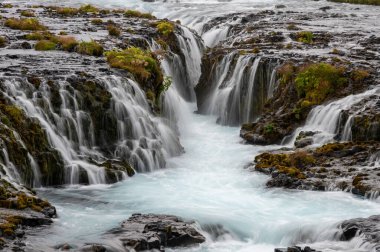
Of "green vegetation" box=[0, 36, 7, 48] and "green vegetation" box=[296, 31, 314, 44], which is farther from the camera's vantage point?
"green vegetation" box=[296, 31, 314, 44]

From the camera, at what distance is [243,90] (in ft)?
118

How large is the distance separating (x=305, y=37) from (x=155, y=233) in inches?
1087

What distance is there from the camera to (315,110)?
100 ft

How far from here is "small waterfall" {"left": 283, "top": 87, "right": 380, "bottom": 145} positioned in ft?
92.6

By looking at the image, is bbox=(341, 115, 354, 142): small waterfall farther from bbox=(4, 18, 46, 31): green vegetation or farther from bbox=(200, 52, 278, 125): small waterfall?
bbox=(4, 18, 46, 31): green vegetation

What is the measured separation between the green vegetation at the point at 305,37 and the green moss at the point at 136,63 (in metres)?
13.2

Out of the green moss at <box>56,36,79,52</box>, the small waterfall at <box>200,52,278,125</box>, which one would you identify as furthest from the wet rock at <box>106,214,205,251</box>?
the green moss at <box>56,36,79,52</box>

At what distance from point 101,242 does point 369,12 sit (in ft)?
162

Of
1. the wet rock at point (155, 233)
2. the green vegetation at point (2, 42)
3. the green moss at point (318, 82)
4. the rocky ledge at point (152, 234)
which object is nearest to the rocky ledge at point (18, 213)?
the rocky ledge at point (152, 234)

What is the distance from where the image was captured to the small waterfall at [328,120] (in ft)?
92.6

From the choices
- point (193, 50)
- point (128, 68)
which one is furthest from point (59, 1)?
point (128, 68)

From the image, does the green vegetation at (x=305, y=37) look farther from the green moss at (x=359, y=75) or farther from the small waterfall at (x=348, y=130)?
the small waterfall at (x=348, y=130)

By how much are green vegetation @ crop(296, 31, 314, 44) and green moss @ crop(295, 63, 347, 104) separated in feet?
30.1

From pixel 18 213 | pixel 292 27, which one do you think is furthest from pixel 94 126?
pixel 292 27
